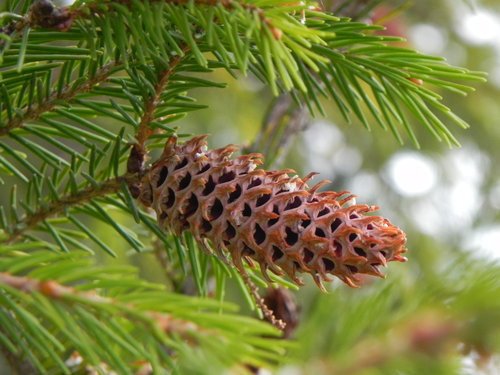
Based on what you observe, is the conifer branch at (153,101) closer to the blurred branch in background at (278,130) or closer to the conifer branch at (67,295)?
the conifer branch at (67,295)

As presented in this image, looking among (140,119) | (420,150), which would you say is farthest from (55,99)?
(420,150)

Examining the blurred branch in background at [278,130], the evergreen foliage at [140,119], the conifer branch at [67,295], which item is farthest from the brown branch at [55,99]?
the blurred branch in background at [278,130]

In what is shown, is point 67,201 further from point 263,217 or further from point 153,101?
point 263,217

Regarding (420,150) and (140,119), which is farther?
(420,150)

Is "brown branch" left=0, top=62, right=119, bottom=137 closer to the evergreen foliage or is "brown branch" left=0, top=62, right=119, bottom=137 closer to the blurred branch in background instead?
the evergreen foliage

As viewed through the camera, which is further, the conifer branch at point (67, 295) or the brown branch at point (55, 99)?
the brown branch at point (55, 99)

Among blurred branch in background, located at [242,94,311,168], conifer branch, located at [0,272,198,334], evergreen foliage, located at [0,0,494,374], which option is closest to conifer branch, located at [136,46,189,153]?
evergreen foliage, located at [0,0,494,374]

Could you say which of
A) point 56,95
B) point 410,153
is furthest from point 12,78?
point 410,153
